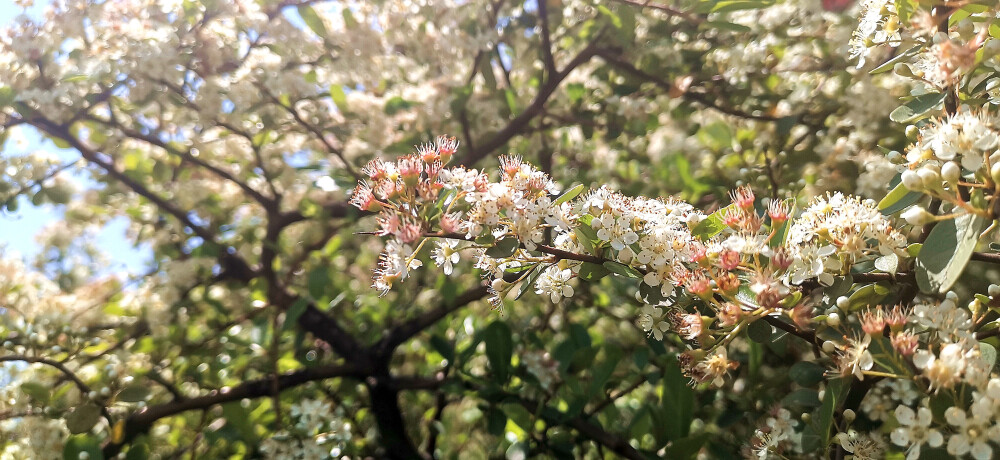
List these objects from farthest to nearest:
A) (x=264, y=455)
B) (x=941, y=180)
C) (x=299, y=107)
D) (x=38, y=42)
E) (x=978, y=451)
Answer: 1. (x=299, y=107)
2. (x=38, y=42)
3. (x=264, y=455)
4. (x=941, y=180)
5. (x=978, y=451)

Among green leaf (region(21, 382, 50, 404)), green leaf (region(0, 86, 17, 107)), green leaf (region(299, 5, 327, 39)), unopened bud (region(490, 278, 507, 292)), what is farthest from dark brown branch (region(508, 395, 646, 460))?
green leaf (region(0, 86, 17, 107))

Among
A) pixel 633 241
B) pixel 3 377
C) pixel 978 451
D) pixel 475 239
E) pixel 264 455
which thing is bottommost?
pixel 978 451

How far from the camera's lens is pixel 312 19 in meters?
2.33

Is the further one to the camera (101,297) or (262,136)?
(101,297)

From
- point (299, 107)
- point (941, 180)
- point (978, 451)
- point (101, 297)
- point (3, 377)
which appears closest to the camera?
point (978, 451)

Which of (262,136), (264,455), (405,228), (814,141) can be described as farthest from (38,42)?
(814,141)

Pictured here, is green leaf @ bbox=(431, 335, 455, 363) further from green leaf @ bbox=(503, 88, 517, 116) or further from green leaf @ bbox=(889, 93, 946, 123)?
green leaf @ bbox=(889, 93, 946, 123)

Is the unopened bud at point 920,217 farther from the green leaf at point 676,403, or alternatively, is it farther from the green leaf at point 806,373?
the green leaf at point 676,403

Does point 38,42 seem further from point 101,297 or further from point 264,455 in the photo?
point 264,455

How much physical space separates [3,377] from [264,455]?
105 centimetres

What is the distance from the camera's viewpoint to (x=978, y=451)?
72 cm

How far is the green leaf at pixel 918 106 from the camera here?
3.18 ft

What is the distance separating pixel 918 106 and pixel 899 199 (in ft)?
0.61

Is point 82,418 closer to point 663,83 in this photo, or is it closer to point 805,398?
point 805,398
